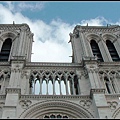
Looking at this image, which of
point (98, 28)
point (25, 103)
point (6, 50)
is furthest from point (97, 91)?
point (98, 28)

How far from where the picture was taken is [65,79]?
69.1 feet

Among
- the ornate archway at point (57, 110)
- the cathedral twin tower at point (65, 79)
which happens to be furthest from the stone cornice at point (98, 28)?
the ornate archway at point (57, 110)

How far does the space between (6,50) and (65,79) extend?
820cm

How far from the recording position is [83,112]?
1792 cm

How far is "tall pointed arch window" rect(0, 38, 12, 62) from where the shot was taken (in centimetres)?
2503

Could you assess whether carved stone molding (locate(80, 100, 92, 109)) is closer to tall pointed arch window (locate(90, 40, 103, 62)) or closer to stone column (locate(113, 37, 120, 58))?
tall pointed arch window (locate(90, 40, 103, 62))

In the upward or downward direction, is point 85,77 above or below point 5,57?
below

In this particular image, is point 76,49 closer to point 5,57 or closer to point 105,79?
point 105,79

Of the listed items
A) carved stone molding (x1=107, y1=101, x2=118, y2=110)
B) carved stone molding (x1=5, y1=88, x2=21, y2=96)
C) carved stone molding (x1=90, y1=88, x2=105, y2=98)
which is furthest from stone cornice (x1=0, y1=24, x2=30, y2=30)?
carved stone molding (x1=107, y1=101, x2=118, y2=110)

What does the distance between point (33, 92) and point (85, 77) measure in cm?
440

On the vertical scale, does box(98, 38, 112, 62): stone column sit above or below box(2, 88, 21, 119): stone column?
above

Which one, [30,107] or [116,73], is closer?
[30,107]

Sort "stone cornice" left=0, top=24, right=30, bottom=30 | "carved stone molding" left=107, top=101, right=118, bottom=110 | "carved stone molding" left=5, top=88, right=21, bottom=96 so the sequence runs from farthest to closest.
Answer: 1. "stone cornice" left=0, top=24, right=30, bottom=30
2. "carved stone molding" left=5, top=88, right=21, bottom=96
3. "carved stone molding" left=107, top=101, right=118, bottom=110

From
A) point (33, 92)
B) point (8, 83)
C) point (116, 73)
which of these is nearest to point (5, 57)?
point (8, 83)
